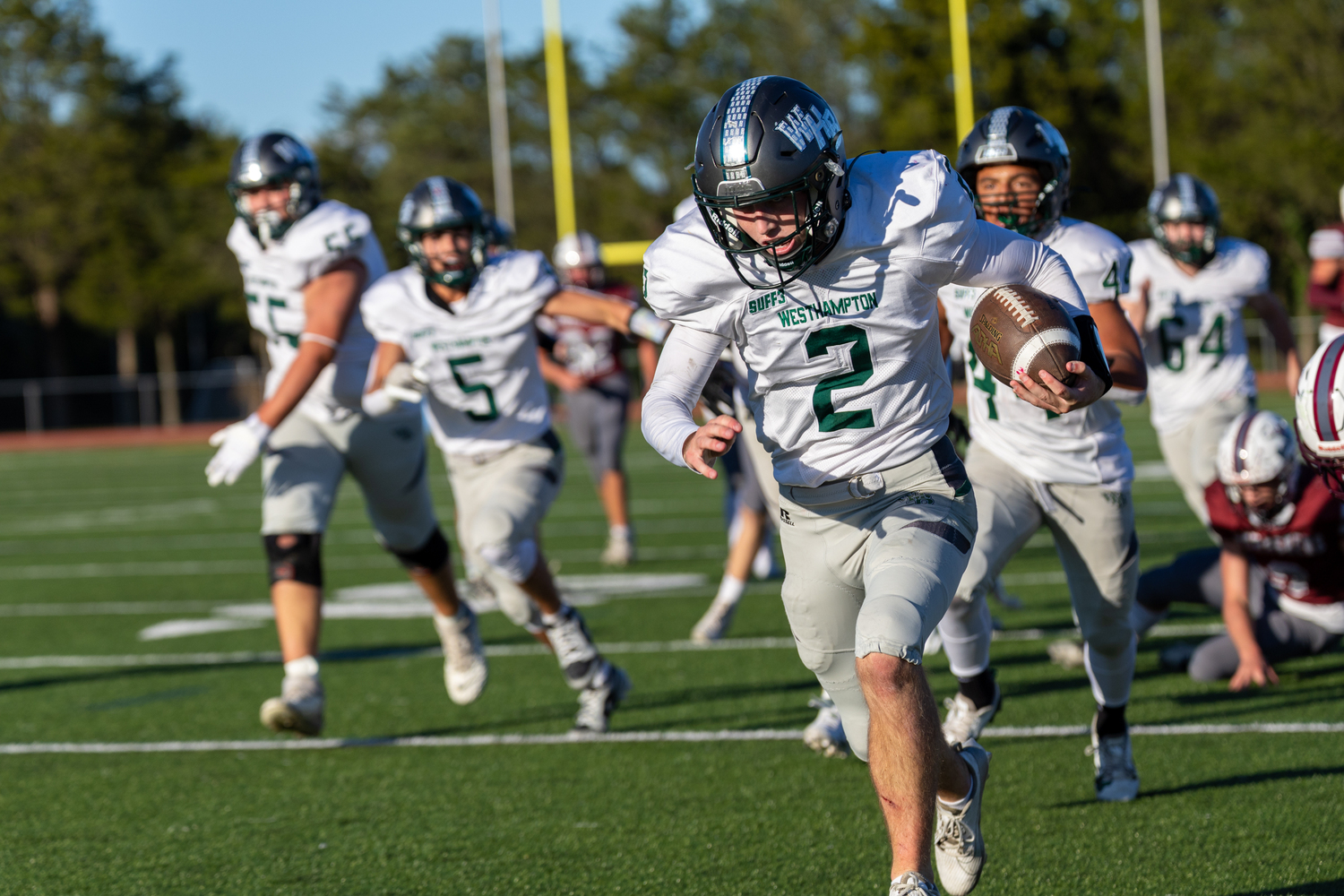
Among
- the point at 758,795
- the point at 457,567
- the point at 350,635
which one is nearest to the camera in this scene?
the point at 758,795

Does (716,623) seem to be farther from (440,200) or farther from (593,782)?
(440,200)

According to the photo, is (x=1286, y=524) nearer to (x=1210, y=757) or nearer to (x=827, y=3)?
(x=1210, y=757)

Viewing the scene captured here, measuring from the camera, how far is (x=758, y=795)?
4.06 m

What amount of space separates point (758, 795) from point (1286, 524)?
2134mm

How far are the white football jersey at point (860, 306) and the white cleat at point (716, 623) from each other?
3166 mm

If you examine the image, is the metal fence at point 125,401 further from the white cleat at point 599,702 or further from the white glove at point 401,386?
the white cleat at point 599,702

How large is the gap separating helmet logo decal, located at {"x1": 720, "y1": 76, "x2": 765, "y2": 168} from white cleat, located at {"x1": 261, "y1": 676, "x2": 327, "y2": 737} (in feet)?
8.18

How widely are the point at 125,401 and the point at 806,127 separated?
30.7 m

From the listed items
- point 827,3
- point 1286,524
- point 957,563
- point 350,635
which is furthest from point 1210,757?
point 827,3

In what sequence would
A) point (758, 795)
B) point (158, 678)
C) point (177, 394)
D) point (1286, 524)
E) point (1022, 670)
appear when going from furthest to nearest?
point (177, 394) → point (158, 678) → point (1022, 670) → point (1286, 524) → point (758, 795)

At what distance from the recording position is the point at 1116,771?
3867 millimetres

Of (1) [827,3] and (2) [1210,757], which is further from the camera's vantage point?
(1) [827,3]

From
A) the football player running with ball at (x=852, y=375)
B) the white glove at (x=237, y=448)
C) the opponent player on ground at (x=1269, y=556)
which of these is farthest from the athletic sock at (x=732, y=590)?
the football player running with ball at (x=852, y=375)

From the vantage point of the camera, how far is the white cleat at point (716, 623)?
20.7ft
